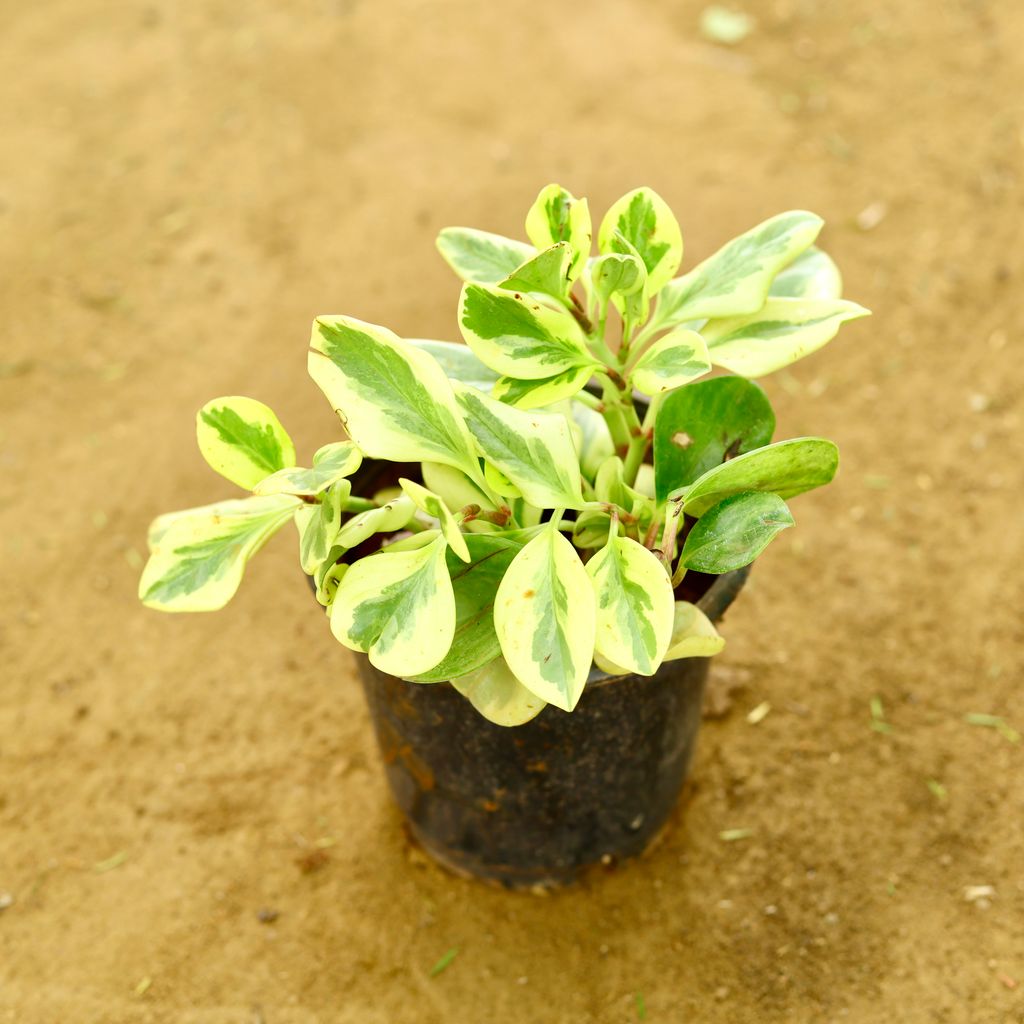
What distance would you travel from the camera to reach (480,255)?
1186mm

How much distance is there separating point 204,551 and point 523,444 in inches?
13.3

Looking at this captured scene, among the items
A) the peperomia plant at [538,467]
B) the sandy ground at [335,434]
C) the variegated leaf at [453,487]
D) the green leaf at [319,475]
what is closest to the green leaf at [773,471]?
the peperomia plant at [538,467]

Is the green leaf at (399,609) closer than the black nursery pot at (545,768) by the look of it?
Yes

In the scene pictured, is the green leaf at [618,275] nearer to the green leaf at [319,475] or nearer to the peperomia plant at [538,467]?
the peperomia plant at [538,467]

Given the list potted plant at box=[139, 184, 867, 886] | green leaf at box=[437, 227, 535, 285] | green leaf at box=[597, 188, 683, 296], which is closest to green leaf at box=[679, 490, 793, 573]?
potted plant at box=[139, 184, 867, 886]

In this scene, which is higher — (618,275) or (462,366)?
(618,275)

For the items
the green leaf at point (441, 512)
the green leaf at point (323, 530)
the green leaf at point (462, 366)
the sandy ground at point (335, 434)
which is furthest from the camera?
the sandy ground at point (335, 434)

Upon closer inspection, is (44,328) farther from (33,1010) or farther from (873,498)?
(873,498)

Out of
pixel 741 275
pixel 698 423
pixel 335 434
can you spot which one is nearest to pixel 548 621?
pixel 698 423

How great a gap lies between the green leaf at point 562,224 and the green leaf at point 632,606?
268 millimetres

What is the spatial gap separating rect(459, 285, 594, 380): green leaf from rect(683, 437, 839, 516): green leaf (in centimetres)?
17

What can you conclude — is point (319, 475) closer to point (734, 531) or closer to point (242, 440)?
point (242, 440)

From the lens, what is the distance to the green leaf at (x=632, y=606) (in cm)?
95

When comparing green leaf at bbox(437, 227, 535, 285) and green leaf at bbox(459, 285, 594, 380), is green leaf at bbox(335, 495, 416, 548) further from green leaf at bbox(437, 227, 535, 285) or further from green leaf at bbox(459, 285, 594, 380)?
green leaf at bbox(437, 227, 535, 285)
